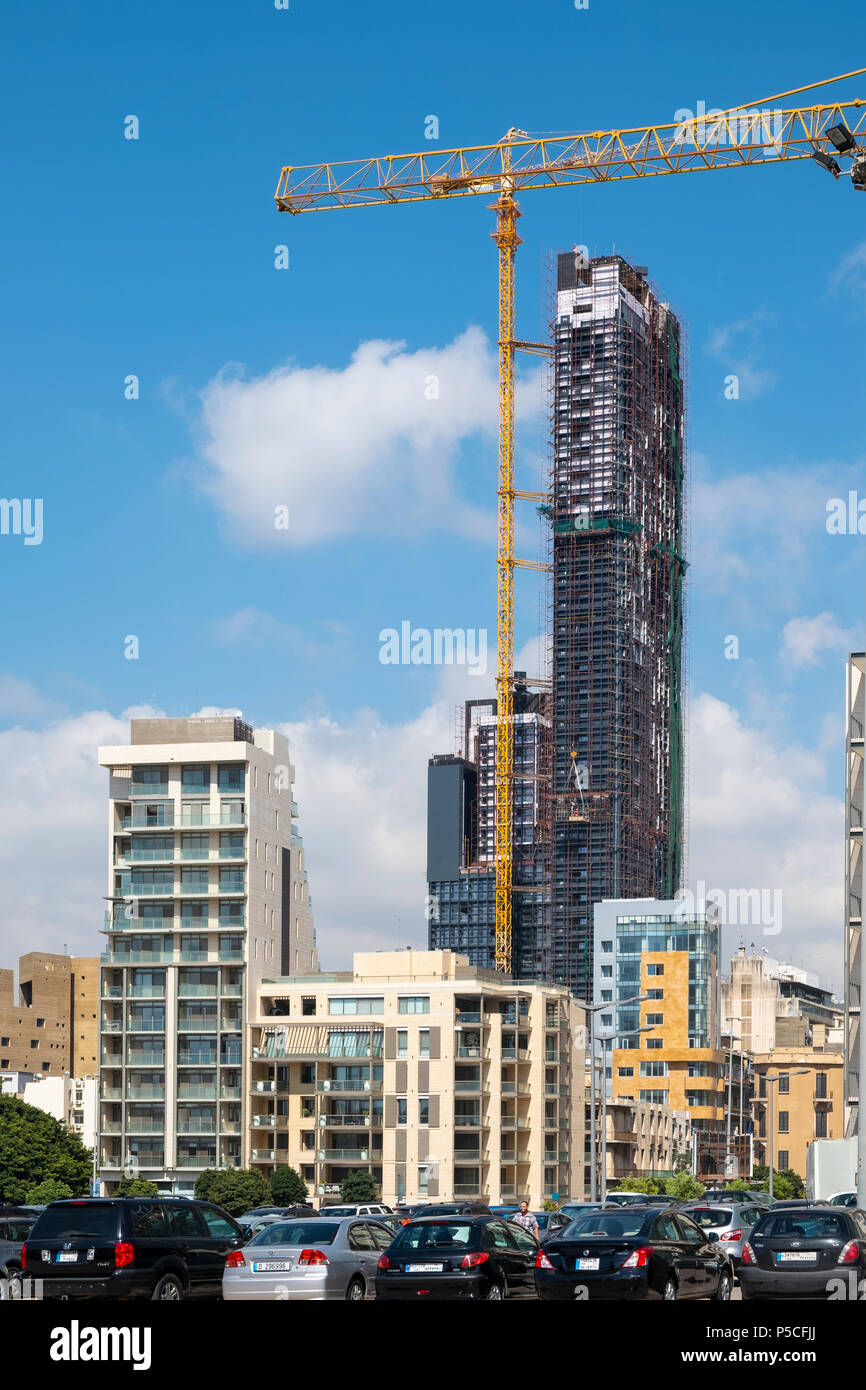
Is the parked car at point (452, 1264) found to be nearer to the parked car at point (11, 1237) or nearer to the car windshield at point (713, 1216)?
the parked car at point (11, 1237)

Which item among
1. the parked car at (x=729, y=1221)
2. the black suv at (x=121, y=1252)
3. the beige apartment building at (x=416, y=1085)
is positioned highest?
the black suv at (x=121, y=1252)

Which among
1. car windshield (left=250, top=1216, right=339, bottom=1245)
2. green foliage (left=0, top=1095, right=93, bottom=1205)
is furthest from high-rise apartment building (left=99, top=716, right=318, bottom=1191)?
car windshield (left=250, top=1216, right=339, bottom=1245)

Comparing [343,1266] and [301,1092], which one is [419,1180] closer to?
[301,1092]

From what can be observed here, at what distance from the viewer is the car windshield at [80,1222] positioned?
25.5 m

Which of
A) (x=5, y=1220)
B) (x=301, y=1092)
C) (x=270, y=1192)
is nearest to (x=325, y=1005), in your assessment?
(x=301, y=1092)

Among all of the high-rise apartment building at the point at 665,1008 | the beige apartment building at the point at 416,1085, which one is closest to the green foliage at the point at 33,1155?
the beige apartment building at the point at 416,1085

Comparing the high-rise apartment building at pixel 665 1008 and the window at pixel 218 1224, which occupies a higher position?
the window at pixel 218 1224

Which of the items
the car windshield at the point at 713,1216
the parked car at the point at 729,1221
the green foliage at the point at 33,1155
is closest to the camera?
the parked car at the point at 729,1221

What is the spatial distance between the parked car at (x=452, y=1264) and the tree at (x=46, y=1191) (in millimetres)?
91105

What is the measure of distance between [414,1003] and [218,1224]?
3424 inches

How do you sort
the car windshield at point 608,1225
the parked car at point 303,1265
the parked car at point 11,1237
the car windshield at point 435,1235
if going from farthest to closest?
the parked car at point 11,1237 < the parked car at point 303,1265 < the car windshield at point 435,1235 < the car windshield at point 608,1225

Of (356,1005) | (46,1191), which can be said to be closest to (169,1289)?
(356,1005)

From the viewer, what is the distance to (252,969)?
11875 cm

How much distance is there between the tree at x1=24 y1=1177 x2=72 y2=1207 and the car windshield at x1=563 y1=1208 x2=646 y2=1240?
92269 mm
